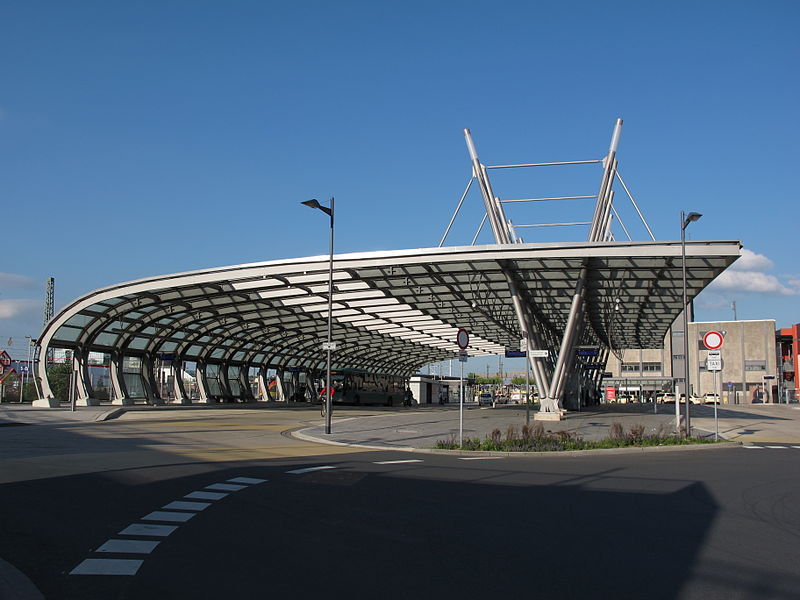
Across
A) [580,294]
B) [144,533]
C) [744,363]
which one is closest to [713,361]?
[580,294]

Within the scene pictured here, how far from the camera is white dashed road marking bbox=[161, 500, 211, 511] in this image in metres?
9.36

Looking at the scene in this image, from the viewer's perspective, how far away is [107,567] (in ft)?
20.9

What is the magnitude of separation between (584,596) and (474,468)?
9356 mm

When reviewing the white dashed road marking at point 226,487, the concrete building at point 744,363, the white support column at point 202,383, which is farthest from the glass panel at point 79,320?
the concrete building at point 744,363

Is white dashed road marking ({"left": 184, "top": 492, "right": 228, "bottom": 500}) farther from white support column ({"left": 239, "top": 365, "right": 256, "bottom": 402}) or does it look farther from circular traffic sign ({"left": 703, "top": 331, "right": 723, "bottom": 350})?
white support column ({"left": 239, "top": 365, "right": 256, "bottom": 402})

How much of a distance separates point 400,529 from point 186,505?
3.26 m

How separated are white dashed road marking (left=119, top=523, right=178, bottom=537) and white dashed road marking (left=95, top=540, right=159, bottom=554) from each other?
387mm

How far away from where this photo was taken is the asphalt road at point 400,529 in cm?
598

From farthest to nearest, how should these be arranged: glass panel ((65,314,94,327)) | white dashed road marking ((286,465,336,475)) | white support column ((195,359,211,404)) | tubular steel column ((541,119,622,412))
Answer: white support column ((195,359,211,404)) → glass panel ((65,314,94,327)) → tubular steel column ((541,119,622,412)) → white dashed road marking ((286,465,336,475))

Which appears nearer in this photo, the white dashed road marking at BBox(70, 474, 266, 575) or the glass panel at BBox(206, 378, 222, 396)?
the white dashed road marking at BBox(70, 474, 266, 575)

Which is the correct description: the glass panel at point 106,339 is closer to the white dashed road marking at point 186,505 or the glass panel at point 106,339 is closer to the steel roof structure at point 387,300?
the steel roof structure at point 387,300

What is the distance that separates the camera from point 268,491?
11.0 m

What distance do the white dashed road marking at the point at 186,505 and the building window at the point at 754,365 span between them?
373 feet

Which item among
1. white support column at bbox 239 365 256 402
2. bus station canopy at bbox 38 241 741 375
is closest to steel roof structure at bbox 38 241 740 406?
bus station canopy at bbox 38 241 741 375
